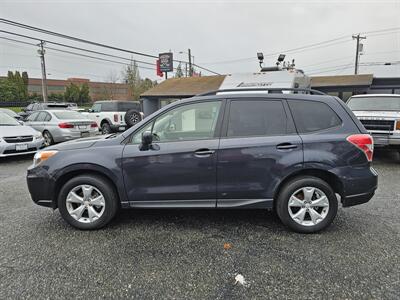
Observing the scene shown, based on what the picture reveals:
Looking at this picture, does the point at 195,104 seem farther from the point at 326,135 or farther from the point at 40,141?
the point at 40,141

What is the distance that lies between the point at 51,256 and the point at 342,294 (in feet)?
9.29

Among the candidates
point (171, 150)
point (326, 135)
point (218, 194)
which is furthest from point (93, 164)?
point (326, 135)

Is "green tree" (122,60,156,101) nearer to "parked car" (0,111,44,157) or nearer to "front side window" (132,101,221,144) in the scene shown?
"parked car" (0,111,44,157)

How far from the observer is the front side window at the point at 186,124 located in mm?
3246

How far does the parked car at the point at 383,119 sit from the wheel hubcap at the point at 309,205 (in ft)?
15.0

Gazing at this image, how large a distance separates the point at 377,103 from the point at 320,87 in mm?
8215

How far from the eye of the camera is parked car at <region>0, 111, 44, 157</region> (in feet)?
23.4

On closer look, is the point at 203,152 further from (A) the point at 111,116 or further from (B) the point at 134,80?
(B) the point at 134,80

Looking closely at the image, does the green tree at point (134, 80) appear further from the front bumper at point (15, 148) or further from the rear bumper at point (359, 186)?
the rear bumper at point (359, 186)

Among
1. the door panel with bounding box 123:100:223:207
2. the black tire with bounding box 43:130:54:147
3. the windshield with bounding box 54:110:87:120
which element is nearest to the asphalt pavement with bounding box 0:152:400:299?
the door panel with bounding box 123:100:223:207

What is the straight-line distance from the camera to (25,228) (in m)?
3.43

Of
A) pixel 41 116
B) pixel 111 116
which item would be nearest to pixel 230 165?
pixel 41 116

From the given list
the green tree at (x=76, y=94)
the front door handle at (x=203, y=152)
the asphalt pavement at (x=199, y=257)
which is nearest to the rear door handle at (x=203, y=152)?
the front door handle at (x=203, y=152)

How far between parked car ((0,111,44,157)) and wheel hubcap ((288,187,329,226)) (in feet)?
24.4
